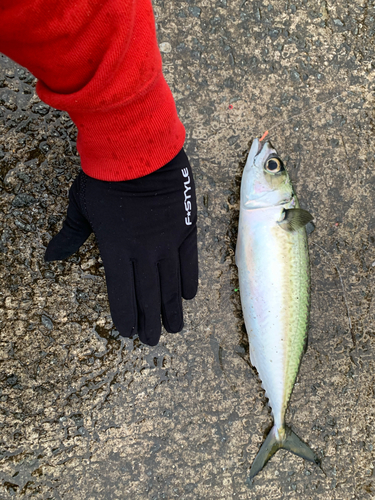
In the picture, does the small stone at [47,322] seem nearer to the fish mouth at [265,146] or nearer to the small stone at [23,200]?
the small stone at [23,200]

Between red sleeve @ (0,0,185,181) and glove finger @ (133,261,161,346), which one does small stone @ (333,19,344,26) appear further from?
glove finger @ (133,261,161,346)

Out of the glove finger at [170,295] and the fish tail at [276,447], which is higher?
the glove finger at [170,295]

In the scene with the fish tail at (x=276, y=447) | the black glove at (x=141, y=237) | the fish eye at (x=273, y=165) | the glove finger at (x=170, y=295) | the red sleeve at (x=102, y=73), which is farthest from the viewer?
the fish tail at (x=276, y=447)

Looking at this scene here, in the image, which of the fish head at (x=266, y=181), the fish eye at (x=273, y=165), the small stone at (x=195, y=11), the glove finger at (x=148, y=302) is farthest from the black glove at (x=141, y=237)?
the small stone at (x=195, y=11)

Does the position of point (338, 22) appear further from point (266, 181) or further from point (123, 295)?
point (123, 295)

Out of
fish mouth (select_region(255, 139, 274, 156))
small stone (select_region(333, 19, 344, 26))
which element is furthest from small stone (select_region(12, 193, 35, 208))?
small stone (select_region(333, 19, 344, 26))

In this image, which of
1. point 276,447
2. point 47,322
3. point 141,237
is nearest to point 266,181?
point 141,237
